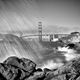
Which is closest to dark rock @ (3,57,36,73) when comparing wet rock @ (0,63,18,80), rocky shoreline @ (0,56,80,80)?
rocky shoreline @ (0,56,80,80)

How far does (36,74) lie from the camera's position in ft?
25.0

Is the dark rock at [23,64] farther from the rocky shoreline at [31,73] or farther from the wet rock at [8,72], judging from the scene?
the wet rock at [8,72]

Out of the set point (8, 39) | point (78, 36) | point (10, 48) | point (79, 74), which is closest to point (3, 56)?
point (10, 48)

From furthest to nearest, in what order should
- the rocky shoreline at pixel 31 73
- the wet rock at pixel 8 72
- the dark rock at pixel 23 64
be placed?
the dark rock at pixel 23 64
the wet rock at pixel 8 72
the rocky shoreline at pixel 31 73

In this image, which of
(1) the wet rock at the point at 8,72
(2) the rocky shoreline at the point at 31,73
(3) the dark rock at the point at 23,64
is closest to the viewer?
(2) the rocky shoreline at the point at 31,73

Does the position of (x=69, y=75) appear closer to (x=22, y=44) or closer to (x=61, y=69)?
(x=61, y=69)

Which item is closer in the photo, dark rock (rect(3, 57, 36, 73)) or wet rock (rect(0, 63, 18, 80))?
wet rock (rect(0, 63, 18, 80))

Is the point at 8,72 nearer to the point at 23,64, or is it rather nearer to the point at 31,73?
the point at 23,64

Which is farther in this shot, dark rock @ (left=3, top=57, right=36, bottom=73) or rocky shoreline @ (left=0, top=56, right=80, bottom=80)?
dark rock @ (left=3, top=57, right=36, bottom=73)

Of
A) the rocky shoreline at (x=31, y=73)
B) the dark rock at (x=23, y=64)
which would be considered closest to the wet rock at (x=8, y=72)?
the rocky shoreline at (x=31, y=73)

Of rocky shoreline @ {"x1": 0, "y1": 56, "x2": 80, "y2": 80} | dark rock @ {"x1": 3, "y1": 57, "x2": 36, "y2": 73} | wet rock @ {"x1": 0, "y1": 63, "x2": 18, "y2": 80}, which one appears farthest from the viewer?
dark rock @ {"x1": 3, "y1": 57, "x2": 36, "y2": 73}

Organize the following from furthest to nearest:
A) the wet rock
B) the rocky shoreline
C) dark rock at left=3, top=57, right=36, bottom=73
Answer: dark rock at left=3, top=57, right=36, bottom=73 < the wet rock < the rocky shoreline

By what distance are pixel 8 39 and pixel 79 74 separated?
8.76 meters

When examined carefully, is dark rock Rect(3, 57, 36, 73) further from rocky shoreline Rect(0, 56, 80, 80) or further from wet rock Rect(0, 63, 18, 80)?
wet rock Rect(0, 63, 18, 80)
